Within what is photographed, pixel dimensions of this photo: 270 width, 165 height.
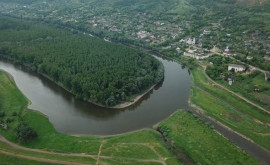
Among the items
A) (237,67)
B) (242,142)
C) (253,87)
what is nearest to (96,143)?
(242,142)

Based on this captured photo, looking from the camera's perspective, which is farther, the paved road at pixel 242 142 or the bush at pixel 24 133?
the bush at pixel 24 133

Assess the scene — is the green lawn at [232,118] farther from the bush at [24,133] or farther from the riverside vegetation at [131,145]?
the bush at [24,133]

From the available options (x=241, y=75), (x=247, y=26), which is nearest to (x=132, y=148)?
(x=241, y=75)

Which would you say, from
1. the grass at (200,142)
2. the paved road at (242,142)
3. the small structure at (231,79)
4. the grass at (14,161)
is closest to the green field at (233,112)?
the paved road at (242,142)

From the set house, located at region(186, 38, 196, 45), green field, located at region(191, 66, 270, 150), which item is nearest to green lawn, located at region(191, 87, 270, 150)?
green field, located at region(191, 66, 270, 150)

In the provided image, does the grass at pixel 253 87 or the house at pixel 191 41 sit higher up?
the house at pixel 191 41

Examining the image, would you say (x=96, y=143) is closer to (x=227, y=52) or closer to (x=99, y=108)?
(x=99, y=108)

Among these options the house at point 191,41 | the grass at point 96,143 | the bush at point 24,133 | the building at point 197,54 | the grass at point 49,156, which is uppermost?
the house at point 191,41
